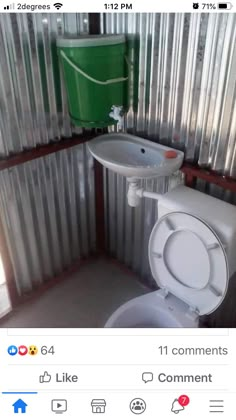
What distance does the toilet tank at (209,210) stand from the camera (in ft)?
3.21

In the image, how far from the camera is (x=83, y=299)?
1.66 m

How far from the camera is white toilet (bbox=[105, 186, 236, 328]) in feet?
3.25

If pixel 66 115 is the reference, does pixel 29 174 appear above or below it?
below

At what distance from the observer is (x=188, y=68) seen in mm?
1108

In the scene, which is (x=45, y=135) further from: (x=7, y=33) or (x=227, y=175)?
(x=227, y=175)

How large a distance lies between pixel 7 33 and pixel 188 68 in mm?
625

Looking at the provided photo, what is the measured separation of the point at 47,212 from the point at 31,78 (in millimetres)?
609
